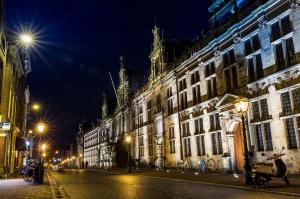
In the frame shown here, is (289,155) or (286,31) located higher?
(286,31)

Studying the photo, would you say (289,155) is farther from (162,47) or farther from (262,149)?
(162,47)

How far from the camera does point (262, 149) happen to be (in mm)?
22641

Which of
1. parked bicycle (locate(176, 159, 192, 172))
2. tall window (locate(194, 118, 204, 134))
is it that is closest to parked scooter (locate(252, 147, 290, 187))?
tall window (locate(194, 118, 204, 134))

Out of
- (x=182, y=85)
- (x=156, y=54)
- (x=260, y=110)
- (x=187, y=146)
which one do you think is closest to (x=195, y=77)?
(x=182, y=85)

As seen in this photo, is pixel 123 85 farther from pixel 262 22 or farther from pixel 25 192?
pixel 25 192

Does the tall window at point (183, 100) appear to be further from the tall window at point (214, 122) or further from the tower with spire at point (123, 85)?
the tower with spire at point (123, 85)

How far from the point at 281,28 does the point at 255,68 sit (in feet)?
11.9

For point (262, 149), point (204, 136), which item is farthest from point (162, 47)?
point (262, 149)

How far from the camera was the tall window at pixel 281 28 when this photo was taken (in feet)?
68.4

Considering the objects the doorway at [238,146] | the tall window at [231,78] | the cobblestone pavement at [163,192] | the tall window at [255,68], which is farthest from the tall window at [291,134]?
the cobblestone pavement at [163,192]

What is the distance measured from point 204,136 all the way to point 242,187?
15263mm

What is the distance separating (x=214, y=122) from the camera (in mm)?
29094

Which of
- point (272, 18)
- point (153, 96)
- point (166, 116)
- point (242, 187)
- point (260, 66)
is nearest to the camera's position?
point (242, 187)

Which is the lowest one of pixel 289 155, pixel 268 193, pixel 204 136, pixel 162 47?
pixel 268 193
